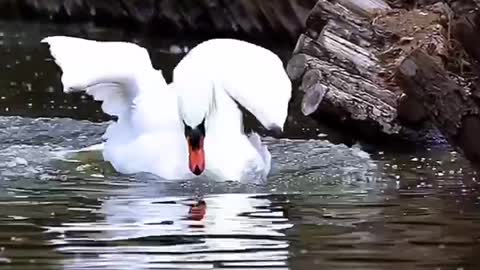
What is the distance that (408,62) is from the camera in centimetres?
897

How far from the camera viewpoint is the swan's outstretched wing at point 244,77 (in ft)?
31.1

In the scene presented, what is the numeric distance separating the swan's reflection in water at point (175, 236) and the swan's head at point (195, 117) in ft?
2.77

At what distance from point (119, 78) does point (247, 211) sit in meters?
2.46

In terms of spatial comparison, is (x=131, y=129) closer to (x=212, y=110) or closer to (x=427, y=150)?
(x=212, y=110)

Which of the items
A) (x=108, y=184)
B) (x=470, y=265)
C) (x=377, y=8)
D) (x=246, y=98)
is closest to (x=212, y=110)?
(x=246, y=98)

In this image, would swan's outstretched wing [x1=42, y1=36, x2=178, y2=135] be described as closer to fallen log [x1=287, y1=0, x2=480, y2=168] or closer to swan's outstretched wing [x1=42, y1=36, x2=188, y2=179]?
swan's outstretched wing [x1=42, y1=36, x2=188, y2=179]

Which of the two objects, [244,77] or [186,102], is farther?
[244,77]

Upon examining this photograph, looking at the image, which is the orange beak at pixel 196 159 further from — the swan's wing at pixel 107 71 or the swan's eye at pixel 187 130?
the swan's wing at pixel 107 71

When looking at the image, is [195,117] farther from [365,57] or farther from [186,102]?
[365,57]

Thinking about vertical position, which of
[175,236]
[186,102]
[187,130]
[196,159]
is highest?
[175,236]

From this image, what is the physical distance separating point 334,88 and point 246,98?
4.09 ft

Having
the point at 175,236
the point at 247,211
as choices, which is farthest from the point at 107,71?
the point at 175,236

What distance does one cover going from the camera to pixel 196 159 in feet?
30.0

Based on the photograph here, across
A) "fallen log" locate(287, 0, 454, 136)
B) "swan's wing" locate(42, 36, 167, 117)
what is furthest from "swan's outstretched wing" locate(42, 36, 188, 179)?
"fallen log" locate(287, 0, 454, 136)
